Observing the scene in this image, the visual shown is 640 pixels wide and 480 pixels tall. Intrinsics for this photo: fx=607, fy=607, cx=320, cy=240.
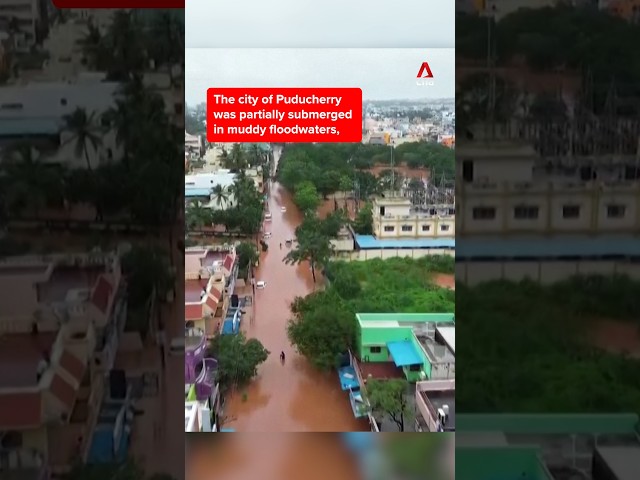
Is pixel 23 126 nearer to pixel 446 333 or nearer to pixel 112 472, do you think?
pixel 112 472

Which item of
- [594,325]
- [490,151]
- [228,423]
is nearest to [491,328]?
[594,325]

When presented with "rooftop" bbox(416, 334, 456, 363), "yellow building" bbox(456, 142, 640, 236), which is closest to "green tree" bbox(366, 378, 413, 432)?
"rooftop" bbox(416, 334, 456, 363)

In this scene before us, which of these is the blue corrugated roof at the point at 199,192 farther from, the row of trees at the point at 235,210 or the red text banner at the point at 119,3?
the red text banner at the point at 119,3

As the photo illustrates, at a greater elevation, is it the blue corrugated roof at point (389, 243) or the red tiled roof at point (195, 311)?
Answer: the blue corrugated roof at point (389, 243)

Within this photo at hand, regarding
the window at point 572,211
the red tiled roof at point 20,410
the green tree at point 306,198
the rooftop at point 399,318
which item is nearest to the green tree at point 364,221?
the green tree at point 306,198

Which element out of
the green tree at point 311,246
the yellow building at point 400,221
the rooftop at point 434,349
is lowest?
the rooftop at point 434,349
